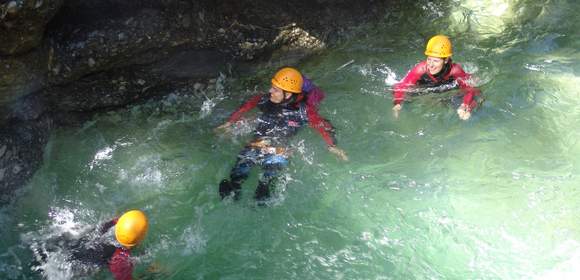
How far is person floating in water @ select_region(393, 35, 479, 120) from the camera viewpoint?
6.39 metres

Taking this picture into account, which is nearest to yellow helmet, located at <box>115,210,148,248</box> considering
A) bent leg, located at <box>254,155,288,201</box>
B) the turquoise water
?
the turquoise water

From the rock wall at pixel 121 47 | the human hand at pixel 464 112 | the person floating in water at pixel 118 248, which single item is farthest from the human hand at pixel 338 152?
the person floating in water at pixel 118 248

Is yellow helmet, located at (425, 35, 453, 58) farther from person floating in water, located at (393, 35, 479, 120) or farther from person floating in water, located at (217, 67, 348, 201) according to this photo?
person floating in water, located at (217, 67, 348, 201)

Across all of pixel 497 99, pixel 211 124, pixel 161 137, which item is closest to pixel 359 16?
pixel 497 99

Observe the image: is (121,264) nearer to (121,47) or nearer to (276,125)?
(276,125)

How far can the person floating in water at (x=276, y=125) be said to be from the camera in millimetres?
5676

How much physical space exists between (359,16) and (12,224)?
5.31m

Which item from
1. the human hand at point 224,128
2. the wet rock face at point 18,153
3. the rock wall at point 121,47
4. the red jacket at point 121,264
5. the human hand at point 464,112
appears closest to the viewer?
the red jacket at point 121,264

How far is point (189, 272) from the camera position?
16.0ft

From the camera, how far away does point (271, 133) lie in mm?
5980

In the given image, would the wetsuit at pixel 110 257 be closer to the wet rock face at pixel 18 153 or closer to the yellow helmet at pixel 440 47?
the wet rock face at pixel 18 153

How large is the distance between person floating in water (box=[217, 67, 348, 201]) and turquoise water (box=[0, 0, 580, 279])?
15 cm

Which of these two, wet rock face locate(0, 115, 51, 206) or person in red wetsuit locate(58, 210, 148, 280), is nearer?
person in red wetsuit locate(58, 210, 148, 280)

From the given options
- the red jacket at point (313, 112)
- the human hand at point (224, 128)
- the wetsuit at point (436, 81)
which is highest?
the wetsuit at point (436, 81)
